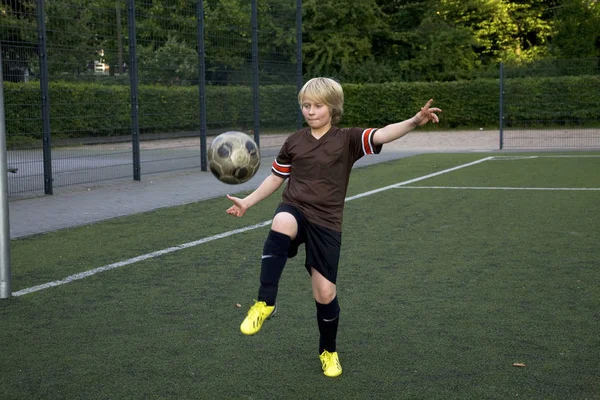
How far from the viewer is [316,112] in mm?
4270

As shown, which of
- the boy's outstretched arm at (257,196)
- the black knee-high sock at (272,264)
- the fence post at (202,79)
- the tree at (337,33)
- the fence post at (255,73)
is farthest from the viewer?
the tree at (337,33)

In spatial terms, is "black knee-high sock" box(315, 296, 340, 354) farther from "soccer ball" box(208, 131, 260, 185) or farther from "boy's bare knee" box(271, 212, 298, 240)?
"soccer ball" box(208, 131, 260, 185)

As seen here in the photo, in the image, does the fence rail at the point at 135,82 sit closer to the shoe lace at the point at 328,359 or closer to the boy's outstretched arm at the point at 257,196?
the boy's outstretched arm at the point at 257,196

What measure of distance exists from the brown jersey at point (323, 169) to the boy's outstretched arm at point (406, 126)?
2.0 inches

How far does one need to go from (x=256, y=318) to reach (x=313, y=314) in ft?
4.78

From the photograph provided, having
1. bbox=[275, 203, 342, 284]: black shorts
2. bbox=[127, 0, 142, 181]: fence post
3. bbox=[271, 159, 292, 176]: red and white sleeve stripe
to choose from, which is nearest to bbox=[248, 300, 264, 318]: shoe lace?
bbox=[275, 203, 342, 284]: black shorts

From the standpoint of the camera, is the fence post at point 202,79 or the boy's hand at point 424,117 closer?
the boy's hand at point 424,117

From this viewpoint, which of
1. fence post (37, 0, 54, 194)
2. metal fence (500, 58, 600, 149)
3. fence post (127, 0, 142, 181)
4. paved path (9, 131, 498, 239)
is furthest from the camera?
metal fence (500, 58, 600, 149)

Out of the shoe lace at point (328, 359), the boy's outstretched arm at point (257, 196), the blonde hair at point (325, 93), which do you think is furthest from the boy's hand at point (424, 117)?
the shoe lace at point (328, 359)

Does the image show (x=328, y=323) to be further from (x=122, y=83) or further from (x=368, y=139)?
(x=122, y=83)

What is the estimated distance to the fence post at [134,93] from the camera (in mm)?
14688

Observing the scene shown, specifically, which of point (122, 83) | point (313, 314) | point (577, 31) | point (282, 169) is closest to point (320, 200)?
point (282, 169)

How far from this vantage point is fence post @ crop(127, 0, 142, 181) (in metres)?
14.7

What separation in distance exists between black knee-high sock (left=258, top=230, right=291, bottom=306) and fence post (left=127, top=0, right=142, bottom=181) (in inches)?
443
